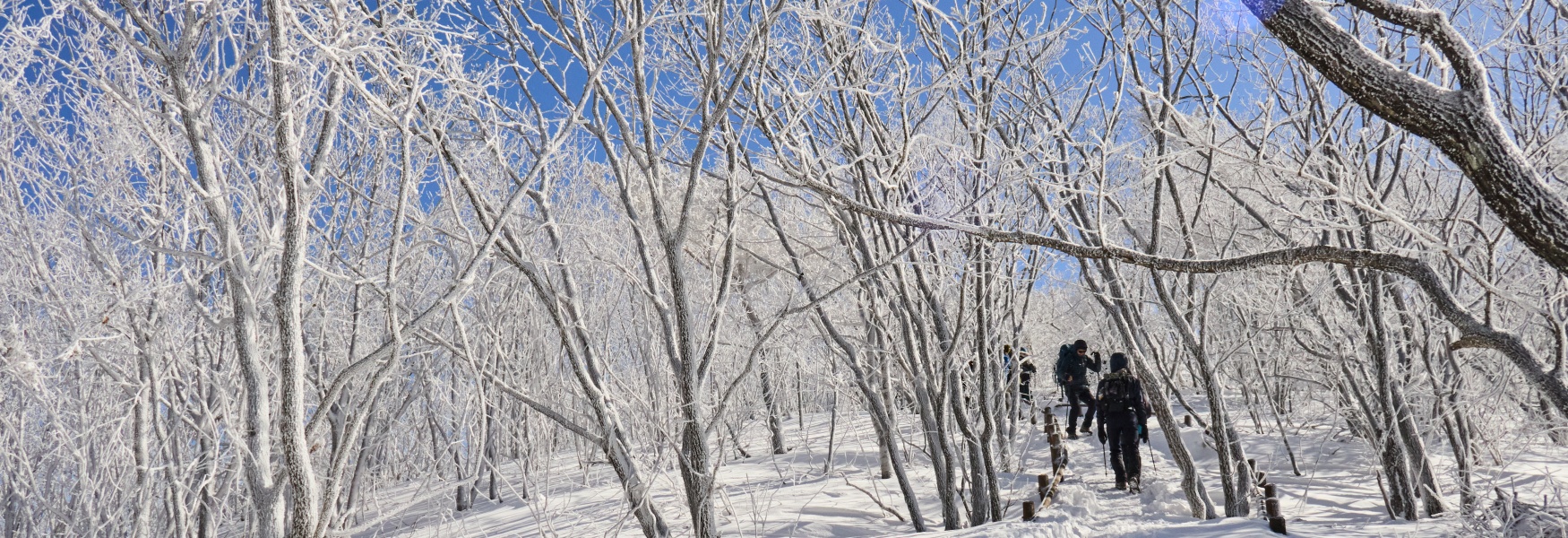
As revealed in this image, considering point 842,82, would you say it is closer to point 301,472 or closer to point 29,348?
point 301,472

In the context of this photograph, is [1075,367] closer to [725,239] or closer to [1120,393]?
[1120,393]

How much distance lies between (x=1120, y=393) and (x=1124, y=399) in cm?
6

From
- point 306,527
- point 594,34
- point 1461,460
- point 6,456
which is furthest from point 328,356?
point 1461,460

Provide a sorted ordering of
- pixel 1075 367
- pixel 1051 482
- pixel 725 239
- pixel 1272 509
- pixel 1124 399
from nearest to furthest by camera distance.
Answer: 1. pixel 725 239
2. pixel 1272 509
3. pixel 1051 482
4. pixel 1124 399
5. pixel 1075 367

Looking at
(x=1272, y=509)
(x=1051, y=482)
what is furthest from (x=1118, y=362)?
(x=1272, y=509)

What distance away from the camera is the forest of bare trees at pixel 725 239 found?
214cm

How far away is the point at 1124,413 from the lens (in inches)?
259

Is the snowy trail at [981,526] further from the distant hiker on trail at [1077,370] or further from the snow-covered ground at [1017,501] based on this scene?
the distant hiker on trail at [1077,370]

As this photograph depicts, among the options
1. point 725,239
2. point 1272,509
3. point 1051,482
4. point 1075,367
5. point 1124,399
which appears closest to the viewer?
point 725,239

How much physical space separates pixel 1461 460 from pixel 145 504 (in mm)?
8272

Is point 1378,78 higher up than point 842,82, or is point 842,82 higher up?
point 842,82

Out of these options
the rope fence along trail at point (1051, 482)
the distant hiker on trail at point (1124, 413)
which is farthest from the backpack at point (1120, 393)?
the rope fence along trail at point (1051, 482)

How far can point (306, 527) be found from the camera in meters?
2.07

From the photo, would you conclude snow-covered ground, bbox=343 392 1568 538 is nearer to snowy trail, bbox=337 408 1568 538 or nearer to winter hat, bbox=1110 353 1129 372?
snowy trail, bbox=337 408 1568 538
